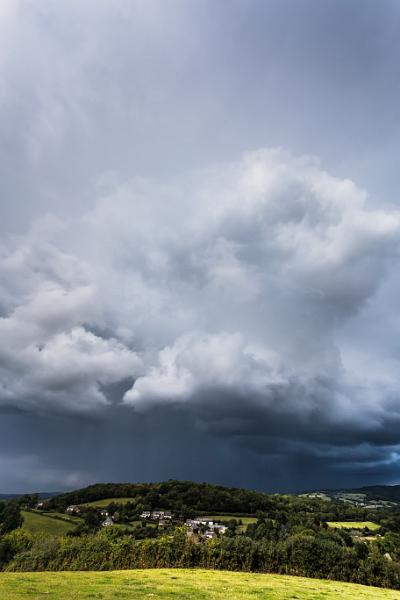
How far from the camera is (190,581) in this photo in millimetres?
30078

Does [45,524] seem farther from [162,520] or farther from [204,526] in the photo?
[204,526]

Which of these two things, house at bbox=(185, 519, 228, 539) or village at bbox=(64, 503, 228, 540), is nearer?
A: house at bbox=(185, 519, 228, 539)

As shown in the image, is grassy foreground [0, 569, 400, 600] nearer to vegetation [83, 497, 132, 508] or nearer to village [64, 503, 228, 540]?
village [64, 503, 228, 540]

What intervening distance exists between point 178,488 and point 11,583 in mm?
186309

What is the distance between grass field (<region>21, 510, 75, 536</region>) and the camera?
120 m

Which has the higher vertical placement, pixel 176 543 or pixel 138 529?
pixel 176 543

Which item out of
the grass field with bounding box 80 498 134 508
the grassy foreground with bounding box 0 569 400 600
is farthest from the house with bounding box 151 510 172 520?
the grassy foreground with bounding box 0 569 400 600

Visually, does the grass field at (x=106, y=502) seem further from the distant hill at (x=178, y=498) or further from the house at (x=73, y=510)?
the house at (x=73, y=510)

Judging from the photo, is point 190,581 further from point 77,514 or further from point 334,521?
point 334,521

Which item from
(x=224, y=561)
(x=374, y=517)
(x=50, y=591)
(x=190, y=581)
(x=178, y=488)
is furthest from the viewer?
(x=178, y=488)

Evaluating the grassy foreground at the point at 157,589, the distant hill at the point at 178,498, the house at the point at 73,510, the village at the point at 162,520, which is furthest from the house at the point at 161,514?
the grassy foreground at the point at 157,589

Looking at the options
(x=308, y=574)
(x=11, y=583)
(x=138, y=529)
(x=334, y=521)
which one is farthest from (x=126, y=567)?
(x=334, y=521)

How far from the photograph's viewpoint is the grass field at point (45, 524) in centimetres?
12028

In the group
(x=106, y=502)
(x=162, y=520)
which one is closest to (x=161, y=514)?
(x=162, y=520)
